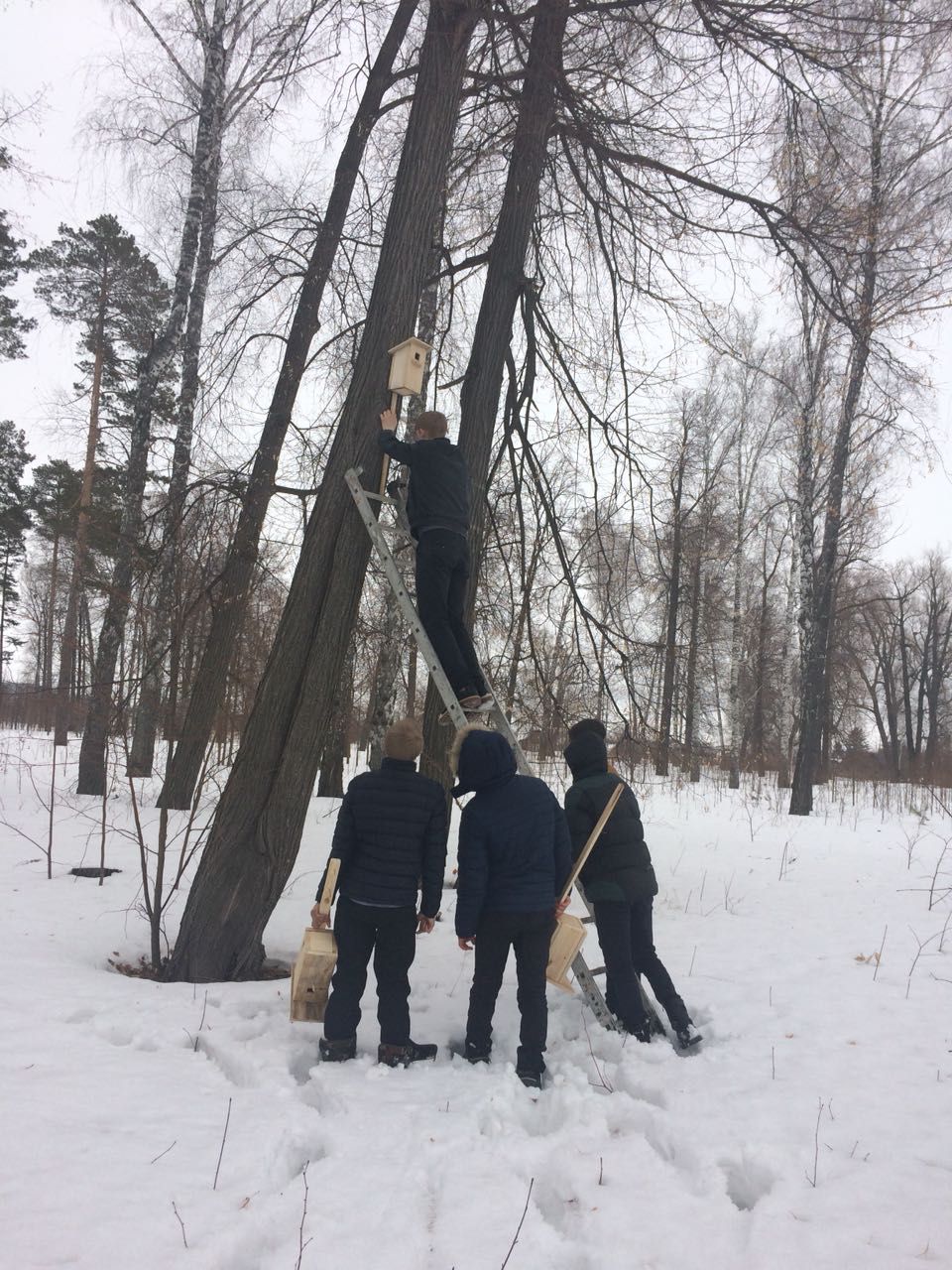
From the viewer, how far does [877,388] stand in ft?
19.3

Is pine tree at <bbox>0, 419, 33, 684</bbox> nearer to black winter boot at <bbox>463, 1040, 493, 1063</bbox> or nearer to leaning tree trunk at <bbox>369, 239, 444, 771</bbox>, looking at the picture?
leaning tree trunk at <bbox>369, 239, 444, 771</bbox>

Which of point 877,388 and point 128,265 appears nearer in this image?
point 877,388

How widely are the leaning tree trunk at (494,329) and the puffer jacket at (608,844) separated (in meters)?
1.98

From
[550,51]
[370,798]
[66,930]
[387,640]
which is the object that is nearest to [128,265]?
[387,640]

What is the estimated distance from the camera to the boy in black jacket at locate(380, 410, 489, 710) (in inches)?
170

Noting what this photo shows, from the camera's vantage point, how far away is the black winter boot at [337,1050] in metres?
3.49

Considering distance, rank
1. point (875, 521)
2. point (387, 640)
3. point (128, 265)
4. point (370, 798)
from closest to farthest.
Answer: point (370, 798) → point (387, 640) → point (128, 265) → point (875, 521)

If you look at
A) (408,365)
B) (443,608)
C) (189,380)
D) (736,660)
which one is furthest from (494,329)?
(736,660)

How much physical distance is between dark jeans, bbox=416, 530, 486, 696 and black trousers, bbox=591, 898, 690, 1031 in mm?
1396

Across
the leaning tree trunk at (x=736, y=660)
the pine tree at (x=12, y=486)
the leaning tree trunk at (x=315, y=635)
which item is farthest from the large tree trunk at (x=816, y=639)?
the pine tree at (x=12, y=486)

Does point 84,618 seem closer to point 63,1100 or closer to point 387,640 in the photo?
point 387,640

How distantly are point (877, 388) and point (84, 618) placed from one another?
11111 mm

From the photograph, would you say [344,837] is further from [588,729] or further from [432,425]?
[432,425]

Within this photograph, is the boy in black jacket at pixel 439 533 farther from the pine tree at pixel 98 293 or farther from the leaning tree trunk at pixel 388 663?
the pine tree at pixel 98 293
